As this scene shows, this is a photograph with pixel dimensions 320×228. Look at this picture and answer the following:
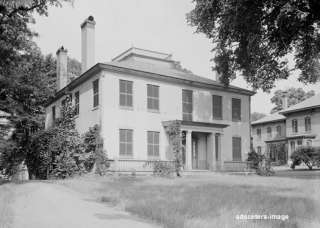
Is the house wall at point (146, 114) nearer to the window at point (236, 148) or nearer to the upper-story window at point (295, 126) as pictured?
the window at point (236, 148)

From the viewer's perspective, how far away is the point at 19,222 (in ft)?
23.1

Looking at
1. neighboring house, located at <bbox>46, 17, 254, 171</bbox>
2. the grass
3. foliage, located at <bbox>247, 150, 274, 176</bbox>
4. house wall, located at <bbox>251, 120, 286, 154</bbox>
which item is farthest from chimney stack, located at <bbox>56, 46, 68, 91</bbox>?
house wall, located at <bbox>251, 120, 286, 154</bbox>

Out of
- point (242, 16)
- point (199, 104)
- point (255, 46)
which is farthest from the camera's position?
point (199, 104)

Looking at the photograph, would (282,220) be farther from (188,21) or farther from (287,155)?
(287,155)

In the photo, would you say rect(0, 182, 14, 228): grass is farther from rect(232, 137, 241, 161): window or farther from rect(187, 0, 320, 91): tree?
rect(232, 137, 241, 161): window

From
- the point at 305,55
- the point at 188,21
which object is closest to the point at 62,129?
the point at 188,21

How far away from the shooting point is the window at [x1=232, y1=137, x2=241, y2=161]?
28237 mm

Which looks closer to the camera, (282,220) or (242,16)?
(282,220)

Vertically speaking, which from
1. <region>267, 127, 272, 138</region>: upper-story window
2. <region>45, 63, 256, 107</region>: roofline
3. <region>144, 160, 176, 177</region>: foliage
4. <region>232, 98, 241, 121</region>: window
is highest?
<region>45, 63, 256, 107</region>: roofline

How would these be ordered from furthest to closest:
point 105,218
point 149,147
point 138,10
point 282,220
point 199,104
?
point 199,104 → point 149,147 → point 138,10 → point 105,218 → point 282,220

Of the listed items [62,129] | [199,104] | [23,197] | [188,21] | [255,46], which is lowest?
[23,197]

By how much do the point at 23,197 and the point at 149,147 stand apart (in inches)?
535

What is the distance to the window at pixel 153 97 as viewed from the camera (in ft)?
81.5

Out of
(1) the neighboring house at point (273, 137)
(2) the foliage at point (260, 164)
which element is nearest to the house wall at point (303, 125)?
(1) the neighboring house at point (273, 137)
